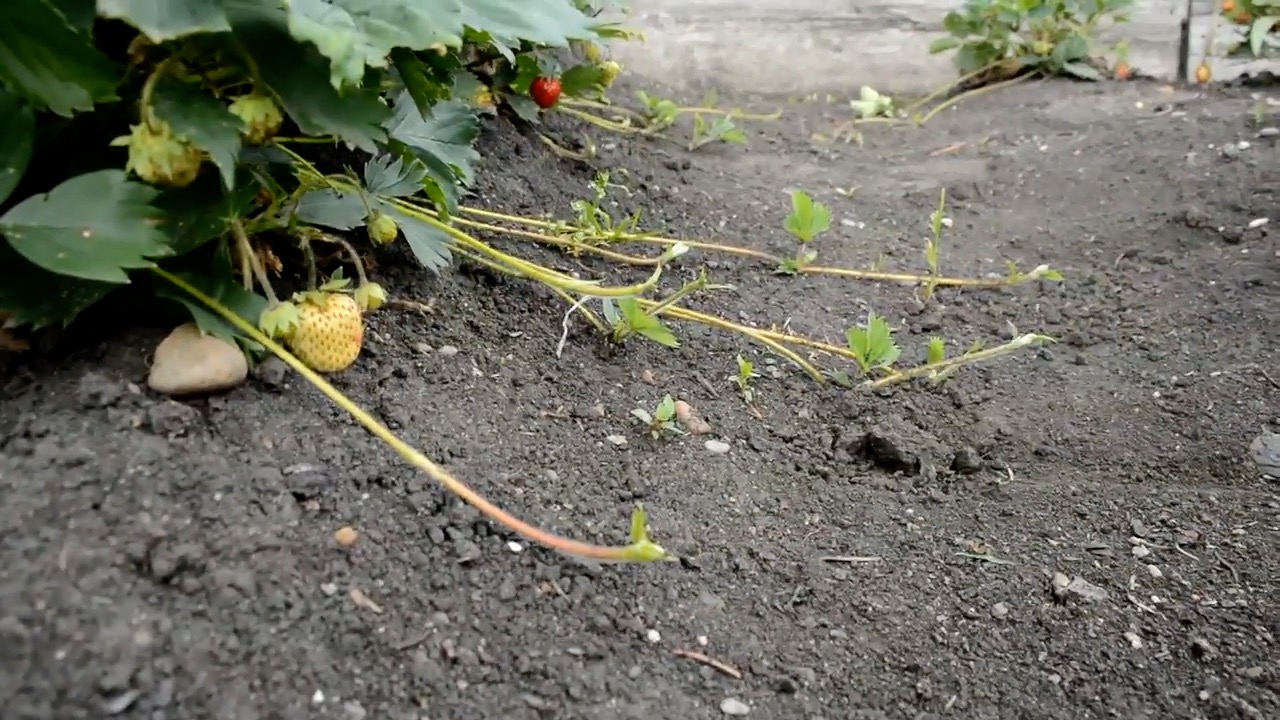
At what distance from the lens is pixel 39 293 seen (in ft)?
2.69

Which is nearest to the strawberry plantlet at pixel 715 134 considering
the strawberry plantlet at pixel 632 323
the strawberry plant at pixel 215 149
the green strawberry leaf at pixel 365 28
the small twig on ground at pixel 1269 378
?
the strawberry plantlet at pixel 632 323

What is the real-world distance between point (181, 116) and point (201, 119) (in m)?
0.02

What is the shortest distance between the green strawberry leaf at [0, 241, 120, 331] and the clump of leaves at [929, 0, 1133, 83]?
2.29m

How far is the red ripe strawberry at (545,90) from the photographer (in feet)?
5.23

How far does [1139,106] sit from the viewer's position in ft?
7.41

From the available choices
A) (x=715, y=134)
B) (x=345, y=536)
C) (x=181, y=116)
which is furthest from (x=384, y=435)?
(x=715, y=134)

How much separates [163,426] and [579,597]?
0.37 metres

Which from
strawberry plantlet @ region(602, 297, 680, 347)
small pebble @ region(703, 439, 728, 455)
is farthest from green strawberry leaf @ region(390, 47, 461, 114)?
small pebble @ region(703, 439, 728, 455)

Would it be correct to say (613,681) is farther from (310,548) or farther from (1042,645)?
(1042,645)

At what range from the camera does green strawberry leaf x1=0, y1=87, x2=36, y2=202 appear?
0.78 meters

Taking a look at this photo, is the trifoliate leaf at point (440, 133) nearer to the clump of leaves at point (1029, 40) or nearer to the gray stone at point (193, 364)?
the gray stone at point (193, 364)

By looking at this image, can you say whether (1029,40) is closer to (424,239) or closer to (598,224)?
(598,224)

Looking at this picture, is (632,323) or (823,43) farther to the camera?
(823,43)

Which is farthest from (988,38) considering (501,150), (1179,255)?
(501,150)
